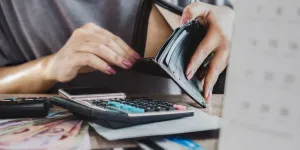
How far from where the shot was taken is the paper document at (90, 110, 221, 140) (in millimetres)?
378

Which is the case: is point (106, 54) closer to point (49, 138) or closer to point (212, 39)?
point (212, 39)

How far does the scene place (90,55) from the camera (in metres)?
0.68

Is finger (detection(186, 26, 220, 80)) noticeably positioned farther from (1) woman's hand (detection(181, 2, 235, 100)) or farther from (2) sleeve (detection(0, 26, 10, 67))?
(2) sleeve (detection(0, 26, 10, 67))

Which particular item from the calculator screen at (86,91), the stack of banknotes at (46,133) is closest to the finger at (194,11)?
the calculator screen at (86,91)

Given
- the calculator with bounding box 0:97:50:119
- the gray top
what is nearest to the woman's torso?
the gray top

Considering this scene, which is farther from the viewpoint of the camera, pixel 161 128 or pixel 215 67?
pixel 215 67

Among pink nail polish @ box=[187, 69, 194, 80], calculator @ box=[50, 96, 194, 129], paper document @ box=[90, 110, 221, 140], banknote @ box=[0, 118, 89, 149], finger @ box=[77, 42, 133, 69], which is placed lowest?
banknote @ box=[0, 118, 89, 149]

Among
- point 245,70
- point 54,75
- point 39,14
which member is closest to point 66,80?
point 54,75

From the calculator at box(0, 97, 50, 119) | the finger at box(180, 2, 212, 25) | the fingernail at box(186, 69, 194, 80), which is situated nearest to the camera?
the calculator at box(0, 97, 50, 119)

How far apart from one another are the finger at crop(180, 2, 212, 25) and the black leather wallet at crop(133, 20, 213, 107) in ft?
0.29

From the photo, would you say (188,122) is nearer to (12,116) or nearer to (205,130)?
(205,130)

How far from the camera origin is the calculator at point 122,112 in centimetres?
40

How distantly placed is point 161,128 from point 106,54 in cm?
29

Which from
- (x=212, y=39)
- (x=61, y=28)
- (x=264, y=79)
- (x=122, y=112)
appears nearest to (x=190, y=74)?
(x=212, y=39)
